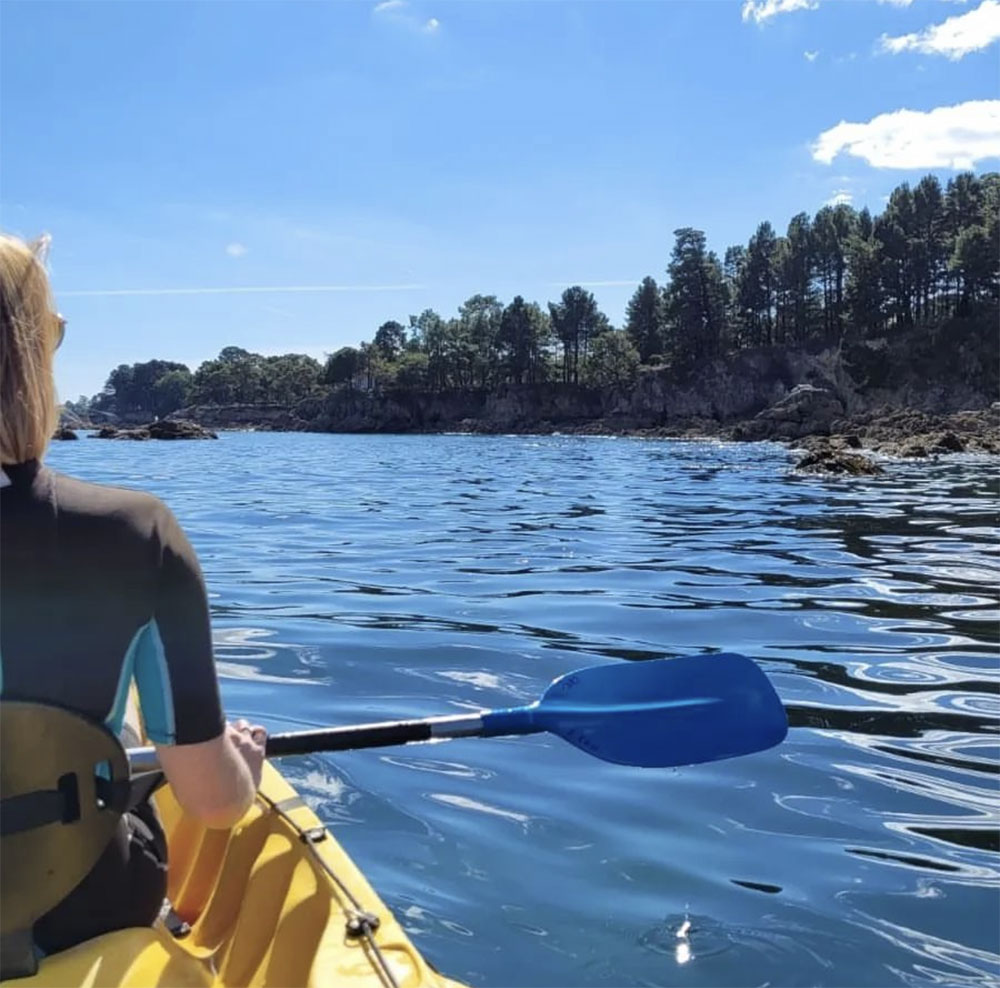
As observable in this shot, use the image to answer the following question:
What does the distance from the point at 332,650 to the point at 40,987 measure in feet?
16.2

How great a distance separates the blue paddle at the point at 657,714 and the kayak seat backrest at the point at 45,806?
1310 millimetres

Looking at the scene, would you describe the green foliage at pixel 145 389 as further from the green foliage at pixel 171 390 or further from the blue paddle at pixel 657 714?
the blue paddle at pixel 657 714

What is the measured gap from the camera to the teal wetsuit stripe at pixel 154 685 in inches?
67.5

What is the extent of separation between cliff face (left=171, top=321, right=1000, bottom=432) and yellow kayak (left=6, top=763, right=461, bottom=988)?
168ft

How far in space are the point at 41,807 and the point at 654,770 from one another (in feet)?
10.7

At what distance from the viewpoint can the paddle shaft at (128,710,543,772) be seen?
2.63m

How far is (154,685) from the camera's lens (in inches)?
68.6

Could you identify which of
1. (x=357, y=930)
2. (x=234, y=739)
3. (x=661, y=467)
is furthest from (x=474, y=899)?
(x=661, y=467)

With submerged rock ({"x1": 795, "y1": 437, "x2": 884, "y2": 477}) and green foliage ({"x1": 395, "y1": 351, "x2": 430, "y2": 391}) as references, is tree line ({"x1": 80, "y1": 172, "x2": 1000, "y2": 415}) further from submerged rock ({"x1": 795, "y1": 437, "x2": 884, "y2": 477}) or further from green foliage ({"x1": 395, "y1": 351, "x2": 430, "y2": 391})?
submerged rock ({"x1": 795, "y1": 437, "x2": 884, "y2": 477})

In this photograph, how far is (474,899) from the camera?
3.32 m

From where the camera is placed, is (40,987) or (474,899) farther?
(474,899)

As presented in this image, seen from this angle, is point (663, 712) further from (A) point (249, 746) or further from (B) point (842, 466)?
(B) point (842, 466)

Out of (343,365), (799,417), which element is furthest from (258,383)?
(799,417)

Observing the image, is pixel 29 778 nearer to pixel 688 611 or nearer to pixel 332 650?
pixel 332 650
